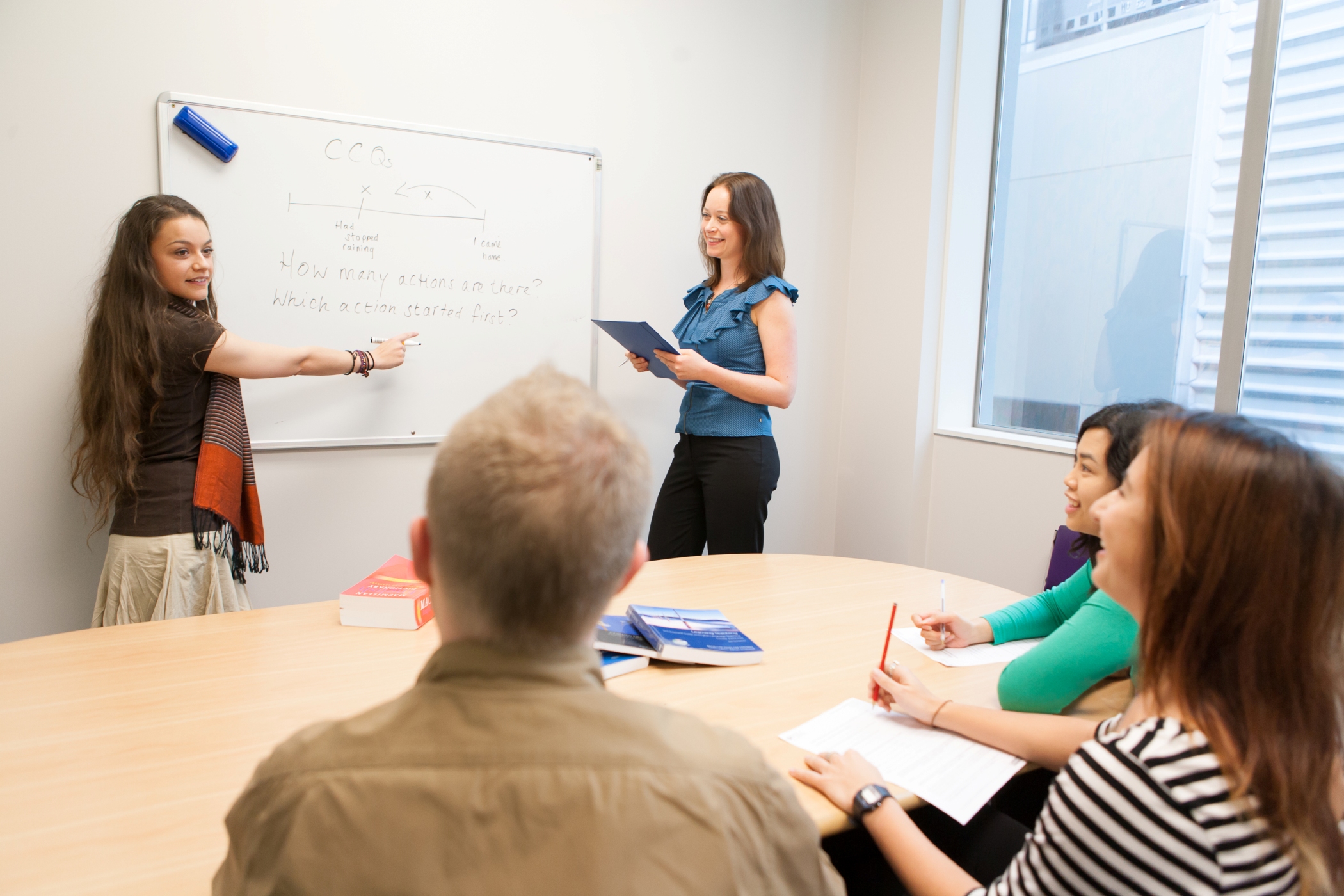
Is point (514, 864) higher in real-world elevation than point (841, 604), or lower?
higher

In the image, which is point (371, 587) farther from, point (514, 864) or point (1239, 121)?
point (1239, 121)

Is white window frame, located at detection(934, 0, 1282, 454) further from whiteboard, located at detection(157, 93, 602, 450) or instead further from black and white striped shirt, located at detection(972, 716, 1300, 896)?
black and white striped shirt, located at detection(972, 716, 1300, 896)

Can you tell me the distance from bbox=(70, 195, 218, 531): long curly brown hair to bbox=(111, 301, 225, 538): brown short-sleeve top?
0.07 feet

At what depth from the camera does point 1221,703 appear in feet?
2.61

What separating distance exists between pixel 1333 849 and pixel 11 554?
9.75ft

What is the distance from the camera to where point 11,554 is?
2.37 metres

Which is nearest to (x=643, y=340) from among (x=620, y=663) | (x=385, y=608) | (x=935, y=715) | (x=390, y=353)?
(x=390, y=353)

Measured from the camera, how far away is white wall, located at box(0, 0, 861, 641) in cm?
231

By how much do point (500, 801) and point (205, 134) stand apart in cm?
251

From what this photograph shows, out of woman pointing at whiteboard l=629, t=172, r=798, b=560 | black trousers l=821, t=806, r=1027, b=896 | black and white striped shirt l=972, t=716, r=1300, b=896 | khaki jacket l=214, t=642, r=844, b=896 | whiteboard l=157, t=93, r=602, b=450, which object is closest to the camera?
khaki jacket l=214, t=642, r=844, b=896

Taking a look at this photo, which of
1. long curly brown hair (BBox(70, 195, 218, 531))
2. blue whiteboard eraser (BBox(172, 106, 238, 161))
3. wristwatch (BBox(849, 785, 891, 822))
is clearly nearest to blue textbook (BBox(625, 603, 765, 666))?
wristwatch (BBox(849, 785, 891, 822))

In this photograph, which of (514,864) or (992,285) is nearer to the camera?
(514,864)

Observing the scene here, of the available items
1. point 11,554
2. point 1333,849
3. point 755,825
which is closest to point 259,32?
point 11,554

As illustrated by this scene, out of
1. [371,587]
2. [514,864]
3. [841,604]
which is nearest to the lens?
[514,864]
